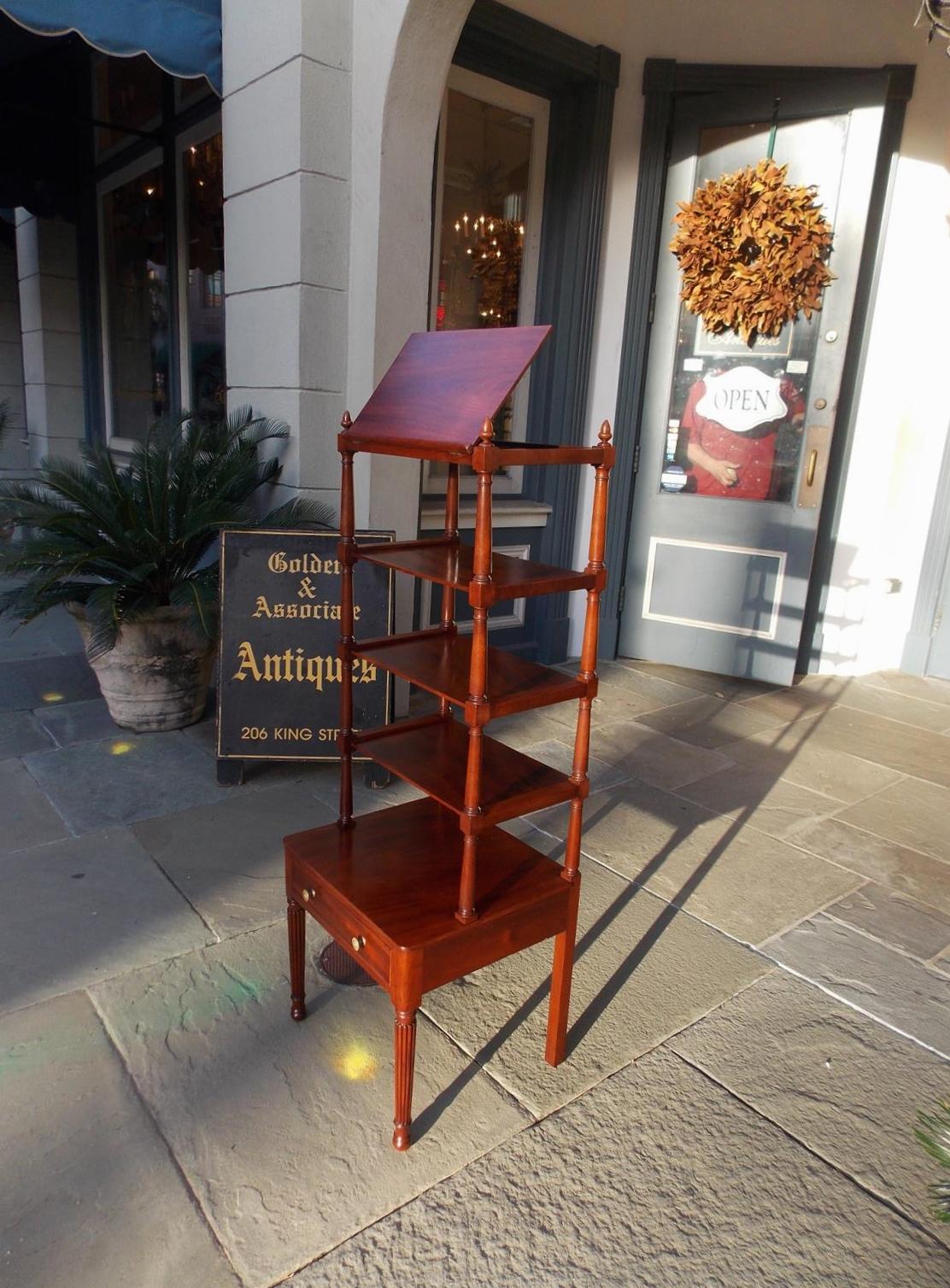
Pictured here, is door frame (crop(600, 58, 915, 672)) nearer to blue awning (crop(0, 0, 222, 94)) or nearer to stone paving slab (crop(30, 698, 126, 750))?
blue awning (crop(0, 0, 222, 94))

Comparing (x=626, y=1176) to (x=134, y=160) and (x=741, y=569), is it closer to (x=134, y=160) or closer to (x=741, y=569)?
(x=741, y=569)

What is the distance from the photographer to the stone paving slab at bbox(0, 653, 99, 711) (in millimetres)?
4336

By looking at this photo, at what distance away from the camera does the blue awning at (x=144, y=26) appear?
11.7ft

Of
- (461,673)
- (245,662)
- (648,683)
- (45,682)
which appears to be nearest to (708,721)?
(648,683)

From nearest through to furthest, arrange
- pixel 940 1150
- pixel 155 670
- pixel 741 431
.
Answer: pixel 940 1150 → pixel 155 670 → pixel 741 431

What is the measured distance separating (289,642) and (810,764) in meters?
2.42

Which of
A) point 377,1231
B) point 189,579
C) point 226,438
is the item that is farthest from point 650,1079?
point 226,438

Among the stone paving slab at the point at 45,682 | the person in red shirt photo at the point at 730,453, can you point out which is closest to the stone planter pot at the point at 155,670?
the stone paving slab at the point at 45,682

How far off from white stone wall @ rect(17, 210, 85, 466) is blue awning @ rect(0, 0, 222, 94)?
3840mm

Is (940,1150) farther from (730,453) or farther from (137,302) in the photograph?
(137,302)

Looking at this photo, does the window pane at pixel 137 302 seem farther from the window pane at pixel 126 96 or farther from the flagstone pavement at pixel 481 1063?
the flagstone pavement at pixel 481 1063

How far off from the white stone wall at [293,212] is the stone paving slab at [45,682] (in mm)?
1527

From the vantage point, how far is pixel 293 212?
3.79m

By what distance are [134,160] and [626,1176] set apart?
22.6ft
